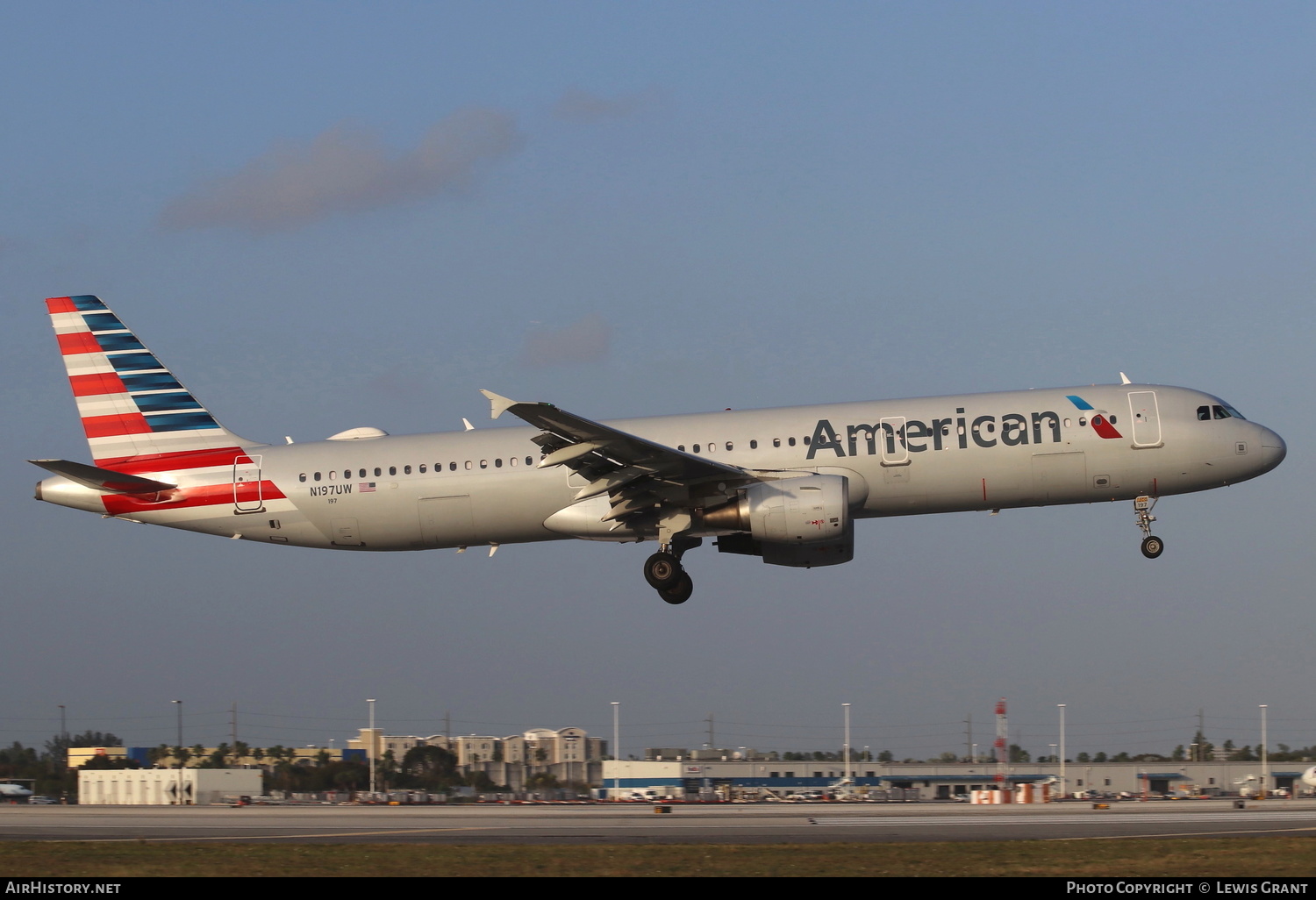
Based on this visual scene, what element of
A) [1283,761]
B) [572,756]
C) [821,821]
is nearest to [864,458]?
[821,821]

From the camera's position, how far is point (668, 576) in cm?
3509

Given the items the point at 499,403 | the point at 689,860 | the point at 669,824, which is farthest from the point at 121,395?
the point at 689,860

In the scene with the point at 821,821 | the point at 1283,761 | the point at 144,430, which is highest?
the point at 144,430

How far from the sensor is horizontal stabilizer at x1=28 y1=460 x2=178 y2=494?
1358 inches

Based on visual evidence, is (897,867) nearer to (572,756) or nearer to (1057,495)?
(1057,495)

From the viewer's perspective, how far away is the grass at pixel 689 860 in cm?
2022

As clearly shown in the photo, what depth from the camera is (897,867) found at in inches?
813

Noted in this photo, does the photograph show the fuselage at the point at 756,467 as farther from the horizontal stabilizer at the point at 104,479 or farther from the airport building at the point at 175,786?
the airport building at the point at 175,786

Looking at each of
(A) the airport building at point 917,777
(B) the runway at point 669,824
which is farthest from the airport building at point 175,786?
(A) the airport building at point 917,777

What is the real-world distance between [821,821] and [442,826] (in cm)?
804

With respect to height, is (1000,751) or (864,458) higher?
(864,458)

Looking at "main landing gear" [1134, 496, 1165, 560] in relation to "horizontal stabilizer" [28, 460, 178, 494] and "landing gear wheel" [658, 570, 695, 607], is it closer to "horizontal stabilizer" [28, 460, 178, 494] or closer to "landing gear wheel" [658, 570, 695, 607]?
"landing gear wheel" [658, 570, 695, 607]
